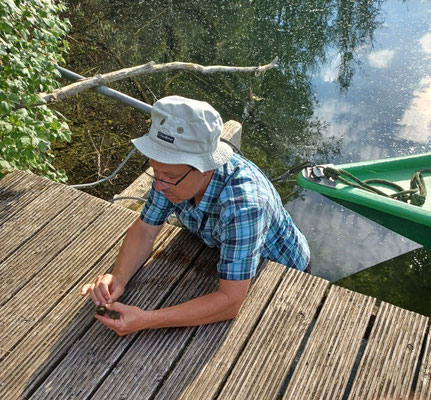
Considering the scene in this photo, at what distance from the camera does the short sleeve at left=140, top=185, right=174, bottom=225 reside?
2084mm

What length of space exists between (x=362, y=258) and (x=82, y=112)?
3.55 metres

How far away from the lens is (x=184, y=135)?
1.65m

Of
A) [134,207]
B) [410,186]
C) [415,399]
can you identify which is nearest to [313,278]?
[415,399]

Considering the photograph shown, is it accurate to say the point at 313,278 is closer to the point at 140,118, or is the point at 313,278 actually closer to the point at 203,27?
the point at 140,118

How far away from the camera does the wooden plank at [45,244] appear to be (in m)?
2.17

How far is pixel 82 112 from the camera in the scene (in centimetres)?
566

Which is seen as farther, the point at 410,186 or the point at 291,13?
the point at 291,13

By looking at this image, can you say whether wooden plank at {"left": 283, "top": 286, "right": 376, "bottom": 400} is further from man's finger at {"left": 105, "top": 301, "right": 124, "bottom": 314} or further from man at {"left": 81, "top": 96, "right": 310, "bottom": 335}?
man's finger at {"left": 105, "top": 301, "right": 124, "bottom": 314}

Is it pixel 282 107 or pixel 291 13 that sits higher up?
pixel 291 13

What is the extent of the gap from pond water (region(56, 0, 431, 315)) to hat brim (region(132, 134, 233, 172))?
9.31 feet

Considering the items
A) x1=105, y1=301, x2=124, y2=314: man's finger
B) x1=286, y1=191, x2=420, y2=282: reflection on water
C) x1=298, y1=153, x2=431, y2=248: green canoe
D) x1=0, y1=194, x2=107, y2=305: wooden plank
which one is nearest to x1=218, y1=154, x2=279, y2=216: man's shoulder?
x1=105, y1=301, x2=124, y2=314: man's finger

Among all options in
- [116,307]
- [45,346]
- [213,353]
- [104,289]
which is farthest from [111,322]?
[213,353]

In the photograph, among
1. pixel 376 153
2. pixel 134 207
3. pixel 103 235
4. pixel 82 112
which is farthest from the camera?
pixel 82 112

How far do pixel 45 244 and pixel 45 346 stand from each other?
605 mm
